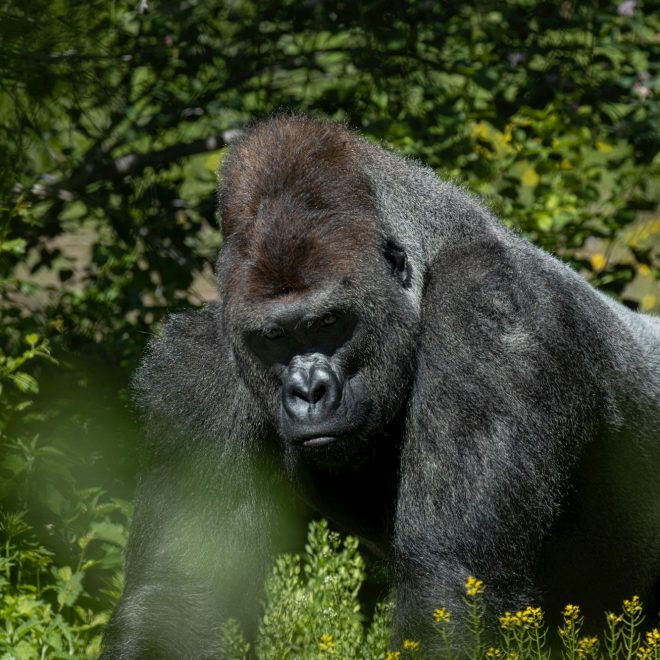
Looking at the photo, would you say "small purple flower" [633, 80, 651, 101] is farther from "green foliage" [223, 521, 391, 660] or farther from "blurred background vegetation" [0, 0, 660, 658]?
"green foliage" [223, 521, 391, 660]

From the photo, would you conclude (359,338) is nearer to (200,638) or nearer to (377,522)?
(377,522)

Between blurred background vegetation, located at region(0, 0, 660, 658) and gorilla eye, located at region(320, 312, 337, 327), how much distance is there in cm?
183

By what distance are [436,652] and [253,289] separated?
1.23m

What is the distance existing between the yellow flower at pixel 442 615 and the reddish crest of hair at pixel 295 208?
1.06 meters

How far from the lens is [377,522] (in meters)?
4.46

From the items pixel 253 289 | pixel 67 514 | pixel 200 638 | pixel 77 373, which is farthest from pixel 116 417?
pixel 253 289

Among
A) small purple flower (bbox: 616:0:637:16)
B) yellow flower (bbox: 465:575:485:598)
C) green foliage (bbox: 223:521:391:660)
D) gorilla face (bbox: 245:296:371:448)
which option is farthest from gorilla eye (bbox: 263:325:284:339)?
small purple flower (bbox: 616:0:637:16)

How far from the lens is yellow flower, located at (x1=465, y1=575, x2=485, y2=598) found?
3461 mm

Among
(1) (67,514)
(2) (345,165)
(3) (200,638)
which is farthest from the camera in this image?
(1) (67,514)

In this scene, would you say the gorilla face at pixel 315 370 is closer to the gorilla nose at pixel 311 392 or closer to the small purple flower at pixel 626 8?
the gorilla nose at pixel 311 392

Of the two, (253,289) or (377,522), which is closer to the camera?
(253,289)

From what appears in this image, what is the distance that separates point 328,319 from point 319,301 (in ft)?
0.25

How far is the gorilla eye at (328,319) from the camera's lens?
3973 millimetres

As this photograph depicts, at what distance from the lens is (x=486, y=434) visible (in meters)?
3.88
